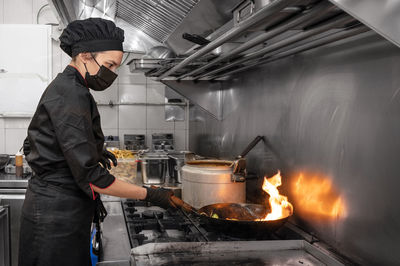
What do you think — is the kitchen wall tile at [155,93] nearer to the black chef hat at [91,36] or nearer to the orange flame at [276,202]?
the orange flame at [276,202]

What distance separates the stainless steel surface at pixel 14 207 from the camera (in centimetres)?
264

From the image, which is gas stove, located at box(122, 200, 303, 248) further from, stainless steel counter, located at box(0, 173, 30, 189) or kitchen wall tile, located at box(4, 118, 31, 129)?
kitchen wall tile, located at box(4, 118, 31, 129)

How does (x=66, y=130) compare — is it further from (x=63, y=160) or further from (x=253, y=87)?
(x=253, y=87)

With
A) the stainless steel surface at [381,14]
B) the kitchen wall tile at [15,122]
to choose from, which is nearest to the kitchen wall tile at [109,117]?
the kitchen wall tile at [15,122]

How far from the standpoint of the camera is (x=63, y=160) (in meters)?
1.29

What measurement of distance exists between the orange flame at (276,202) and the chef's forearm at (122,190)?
0.48m

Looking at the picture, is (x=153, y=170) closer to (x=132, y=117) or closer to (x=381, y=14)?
(x=132, y=117)

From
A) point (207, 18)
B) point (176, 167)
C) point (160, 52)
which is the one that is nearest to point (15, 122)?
point (176, 167)

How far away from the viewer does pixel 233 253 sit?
3.84 feet

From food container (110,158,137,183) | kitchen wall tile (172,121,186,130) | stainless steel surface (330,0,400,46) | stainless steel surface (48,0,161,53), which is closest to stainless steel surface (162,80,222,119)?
stainless steel surface (48,0,161,53)

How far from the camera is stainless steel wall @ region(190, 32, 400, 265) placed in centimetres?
98

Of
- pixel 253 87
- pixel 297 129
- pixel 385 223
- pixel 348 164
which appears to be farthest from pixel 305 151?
pixel 253 87

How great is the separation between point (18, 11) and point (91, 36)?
2686 mm

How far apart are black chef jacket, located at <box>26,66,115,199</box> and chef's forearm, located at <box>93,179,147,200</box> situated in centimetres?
2
